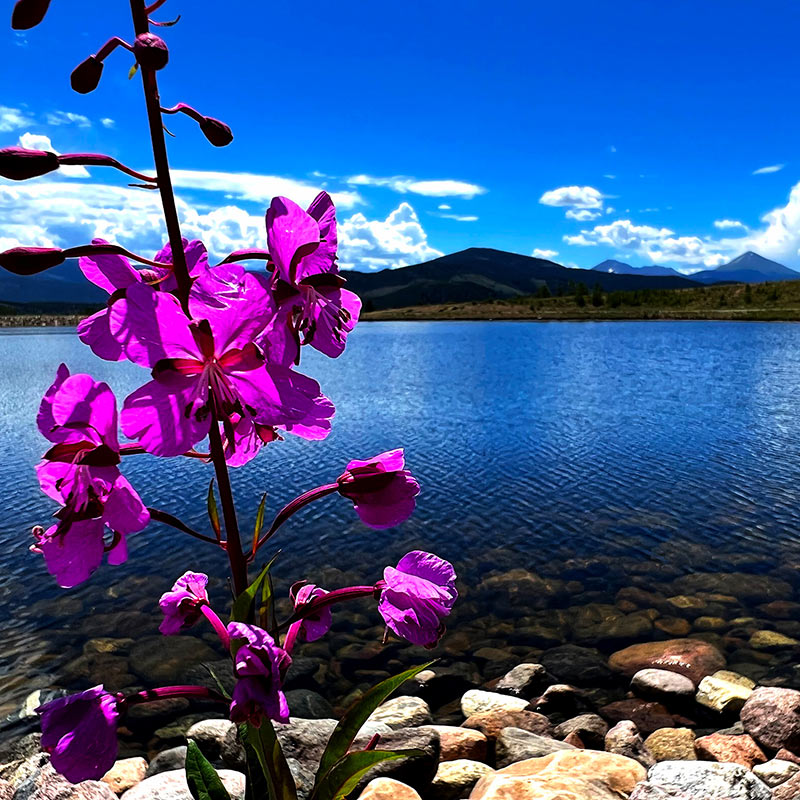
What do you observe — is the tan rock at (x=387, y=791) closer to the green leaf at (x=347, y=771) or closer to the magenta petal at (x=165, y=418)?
the green leaf at (x=347, y=771)

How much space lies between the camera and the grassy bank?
13850 centimetres

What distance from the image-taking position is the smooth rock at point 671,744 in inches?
380

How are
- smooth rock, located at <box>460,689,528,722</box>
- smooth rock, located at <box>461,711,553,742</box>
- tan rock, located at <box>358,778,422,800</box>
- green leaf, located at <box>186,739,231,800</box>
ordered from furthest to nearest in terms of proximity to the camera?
smooth rock, located at <box>460,689,528,722</box> < smooth rock, located at <box>461,711,553,742</box> < tan rock, located at <box>358,778,422,800</box> < green leaf, located at <box>186,739,231,800</box>

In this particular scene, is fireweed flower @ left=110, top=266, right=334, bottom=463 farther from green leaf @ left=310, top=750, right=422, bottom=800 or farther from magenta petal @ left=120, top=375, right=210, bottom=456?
green leaf @ left=310, top=750, right=422, bottom=800

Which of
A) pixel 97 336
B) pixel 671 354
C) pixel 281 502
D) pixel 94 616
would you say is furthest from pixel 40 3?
pixel 671 354

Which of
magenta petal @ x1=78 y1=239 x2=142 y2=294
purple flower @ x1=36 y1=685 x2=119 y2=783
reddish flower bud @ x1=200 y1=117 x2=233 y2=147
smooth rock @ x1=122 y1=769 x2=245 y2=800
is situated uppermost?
reddish flower bud @ x1=200 y1=117 x2=233 y2=147

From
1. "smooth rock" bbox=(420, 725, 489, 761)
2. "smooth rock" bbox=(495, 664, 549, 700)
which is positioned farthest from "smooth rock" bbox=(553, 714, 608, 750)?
"smooth rock" bbox=(420, 725, 489, 761)

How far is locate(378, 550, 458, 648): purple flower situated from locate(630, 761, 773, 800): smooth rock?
4945 millimetres

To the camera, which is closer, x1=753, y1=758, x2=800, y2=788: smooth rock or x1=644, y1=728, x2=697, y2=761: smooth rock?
x1=753, y1=758, x2=800, y2=788: smooth rock

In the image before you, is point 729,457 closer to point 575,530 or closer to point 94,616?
point 575,530

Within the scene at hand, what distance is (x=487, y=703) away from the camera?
1099 cm

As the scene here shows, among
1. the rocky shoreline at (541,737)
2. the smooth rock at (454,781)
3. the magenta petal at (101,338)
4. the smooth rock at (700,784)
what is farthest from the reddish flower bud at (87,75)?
the smooth rock at (454,781)

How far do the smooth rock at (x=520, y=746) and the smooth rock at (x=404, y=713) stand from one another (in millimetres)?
1351

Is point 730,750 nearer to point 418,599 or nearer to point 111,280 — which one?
point 418,599
